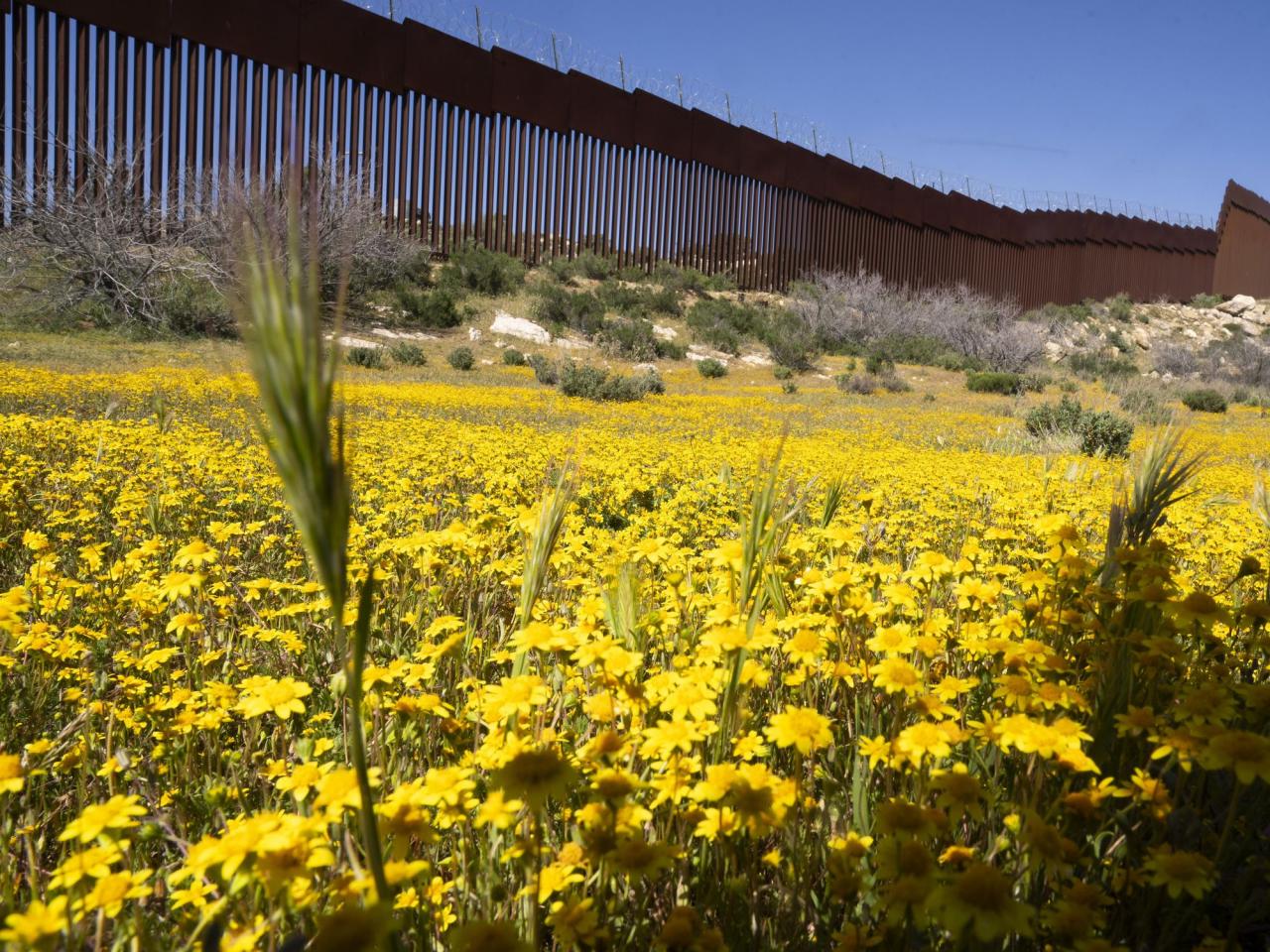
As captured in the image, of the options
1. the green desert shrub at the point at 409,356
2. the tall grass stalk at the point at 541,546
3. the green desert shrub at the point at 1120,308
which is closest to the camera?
the tall grass stalk at the point at 541,546

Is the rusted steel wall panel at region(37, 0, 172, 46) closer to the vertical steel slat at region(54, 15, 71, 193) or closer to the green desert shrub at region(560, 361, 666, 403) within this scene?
the vertical steel slat at region(54, 15, 71, 193)

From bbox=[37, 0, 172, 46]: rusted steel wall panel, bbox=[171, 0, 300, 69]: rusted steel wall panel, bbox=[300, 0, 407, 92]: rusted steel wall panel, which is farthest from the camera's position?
bbox=[300, 0, 407, 92]: rusted steel wall panel

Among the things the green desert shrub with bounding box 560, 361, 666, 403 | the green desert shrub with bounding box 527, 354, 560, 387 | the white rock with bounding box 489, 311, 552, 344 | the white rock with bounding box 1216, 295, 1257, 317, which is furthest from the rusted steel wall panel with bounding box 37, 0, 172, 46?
the white rock with bounding box 1216, 295, 1257, 317

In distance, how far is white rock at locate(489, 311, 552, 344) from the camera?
20875 mm

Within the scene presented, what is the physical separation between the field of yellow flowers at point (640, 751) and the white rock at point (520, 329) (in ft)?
58.2

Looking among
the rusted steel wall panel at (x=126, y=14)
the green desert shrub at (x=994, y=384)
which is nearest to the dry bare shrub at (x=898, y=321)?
the green desert shrub at (x=994, y=384)

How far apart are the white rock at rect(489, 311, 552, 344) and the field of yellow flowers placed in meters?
17.7

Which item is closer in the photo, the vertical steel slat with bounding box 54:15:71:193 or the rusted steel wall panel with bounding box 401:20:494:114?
the vertical steel slat with bounding box 54:15:71:193

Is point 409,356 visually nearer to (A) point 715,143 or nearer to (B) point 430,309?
(B) point 430,309

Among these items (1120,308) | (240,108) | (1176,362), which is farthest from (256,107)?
(1120,308)

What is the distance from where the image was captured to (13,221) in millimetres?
16281

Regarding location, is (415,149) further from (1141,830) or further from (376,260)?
(1141,830)

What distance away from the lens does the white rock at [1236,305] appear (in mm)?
47469

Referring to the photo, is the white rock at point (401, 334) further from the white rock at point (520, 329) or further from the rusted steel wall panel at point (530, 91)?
the rusted steel wall panel at point (530, 91)
